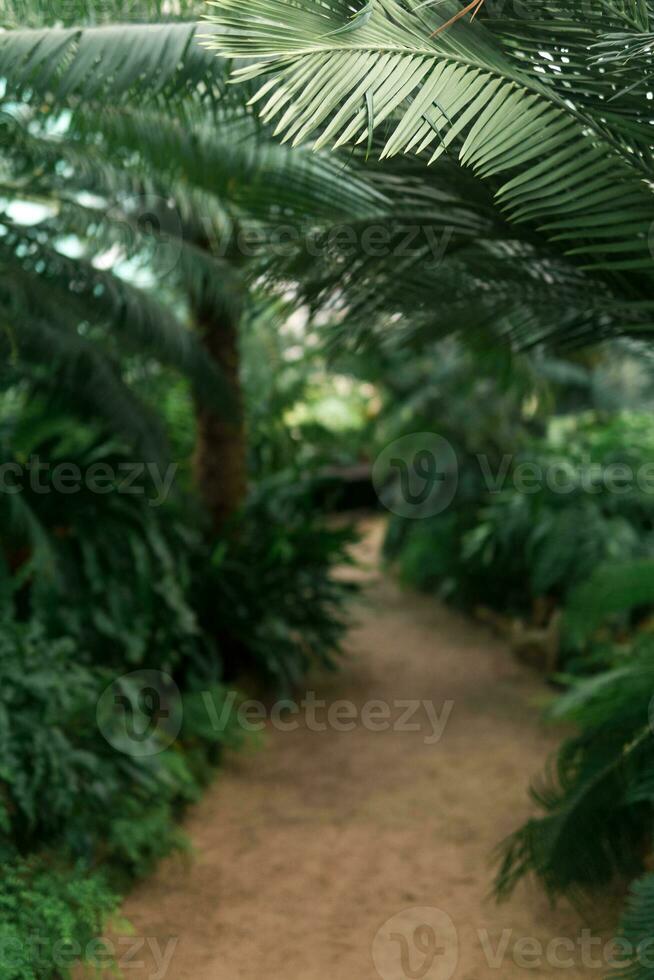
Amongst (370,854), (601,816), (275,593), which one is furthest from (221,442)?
(601,816)

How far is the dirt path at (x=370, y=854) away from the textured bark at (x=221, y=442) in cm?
116

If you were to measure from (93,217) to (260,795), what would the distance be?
2.79m

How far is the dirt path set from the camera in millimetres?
3033

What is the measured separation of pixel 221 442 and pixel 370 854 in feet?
8.62

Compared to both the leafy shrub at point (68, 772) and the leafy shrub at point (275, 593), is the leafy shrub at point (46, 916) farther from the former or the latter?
the leafy shrub at point (275, 593)

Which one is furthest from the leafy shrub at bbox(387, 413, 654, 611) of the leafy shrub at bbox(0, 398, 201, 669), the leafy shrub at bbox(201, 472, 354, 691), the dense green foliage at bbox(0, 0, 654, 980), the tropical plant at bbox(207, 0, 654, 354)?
the tropical plant at bbox(207, 0, 654, 354)

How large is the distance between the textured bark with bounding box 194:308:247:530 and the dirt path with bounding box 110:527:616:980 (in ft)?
3.80

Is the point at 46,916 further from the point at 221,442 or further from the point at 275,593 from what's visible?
the point at 221,442

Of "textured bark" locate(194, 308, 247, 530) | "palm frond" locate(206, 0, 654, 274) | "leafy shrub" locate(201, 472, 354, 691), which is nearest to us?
"palm frond" locate(206, 0, 654, 274)

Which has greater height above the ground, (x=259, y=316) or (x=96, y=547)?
(x=259, y=316)

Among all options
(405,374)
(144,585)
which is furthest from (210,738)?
(405,374)

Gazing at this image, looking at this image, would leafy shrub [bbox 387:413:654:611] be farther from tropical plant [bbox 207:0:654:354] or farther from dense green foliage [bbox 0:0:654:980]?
tropical plant [bbox 207:0:654:354]

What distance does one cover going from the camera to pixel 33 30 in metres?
2.91

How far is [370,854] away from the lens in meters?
3.78
